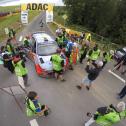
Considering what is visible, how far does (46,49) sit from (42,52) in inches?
14.9

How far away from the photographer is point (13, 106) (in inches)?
509

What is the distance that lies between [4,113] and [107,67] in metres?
9.40

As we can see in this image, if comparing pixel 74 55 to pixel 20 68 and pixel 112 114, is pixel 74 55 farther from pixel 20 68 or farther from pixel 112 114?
pixel 112 114

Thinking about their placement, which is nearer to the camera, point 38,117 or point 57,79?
point 38,117

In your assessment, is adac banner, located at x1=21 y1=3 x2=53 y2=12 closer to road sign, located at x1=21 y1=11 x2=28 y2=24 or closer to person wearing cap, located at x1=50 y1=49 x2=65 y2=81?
road sign, located at x1=21 y1=11 x2=28 y2=24

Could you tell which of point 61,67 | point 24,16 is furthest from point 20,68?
point 24,16

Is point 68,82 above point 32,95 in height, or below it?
below

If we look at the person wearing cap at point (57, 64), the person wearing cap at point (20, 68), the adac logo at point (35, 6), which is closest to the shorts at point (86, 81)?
the person wearing cap at point (57, 64)

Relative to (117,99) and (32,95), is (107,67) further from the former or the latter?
(32,95)

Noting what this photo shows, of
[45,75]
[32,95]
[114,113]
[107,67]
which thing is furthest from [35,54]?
[114,113]

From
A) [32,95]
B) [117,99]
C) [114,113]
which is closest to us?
[114,113]

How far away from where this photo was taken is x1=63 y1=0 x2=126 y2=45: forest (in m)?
49.5

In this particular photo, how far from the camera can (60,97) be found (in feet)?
46.2

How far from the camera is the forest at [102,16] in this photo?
162 ft
